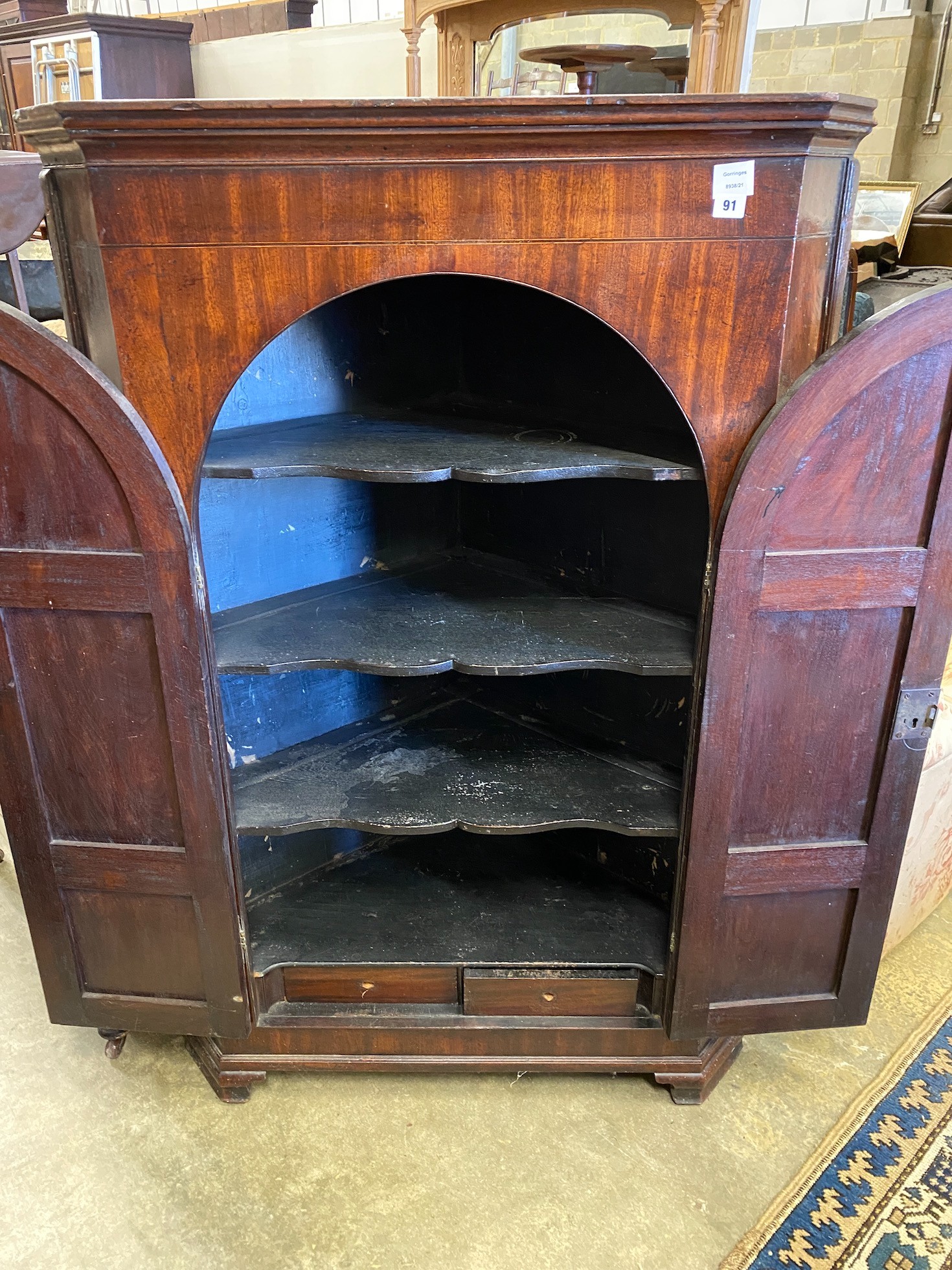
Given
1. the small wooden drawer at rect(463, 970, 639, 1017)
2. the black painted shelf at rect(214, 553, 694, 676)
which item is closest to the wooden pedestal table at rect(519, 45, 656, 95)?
the black painted shelf at rect(214, 553, 694, 676)

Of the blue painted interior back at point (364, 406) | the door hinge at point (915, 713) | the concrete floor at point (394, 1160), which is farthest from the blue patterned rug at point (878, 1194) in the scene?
the blue painted interior back at point (364, 406)

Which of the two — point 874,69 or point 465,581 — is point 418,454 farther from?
point 874,69

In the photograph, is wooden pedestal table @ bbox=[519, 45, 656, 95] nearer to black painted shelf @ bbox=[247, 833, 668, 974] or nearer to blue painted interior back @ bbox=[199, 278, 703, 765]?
blue painted interior back @ bbox=[199, 278, 703, 765]

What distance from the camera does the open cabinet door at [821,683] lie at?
1.24 meters

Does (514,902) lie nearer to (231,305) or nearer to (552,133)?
(231,305)

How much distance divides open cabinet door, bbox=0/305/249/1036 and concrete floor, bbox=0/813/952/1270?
0.20 m

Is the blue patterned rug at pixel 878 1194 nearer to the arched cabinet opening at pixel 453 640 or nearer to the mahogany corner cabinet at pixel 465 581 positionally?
the mahogany corner cabinet at pixel 465 581

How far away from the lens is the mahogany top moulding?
1.12 m

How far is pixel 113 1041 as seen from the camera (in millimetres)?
1791

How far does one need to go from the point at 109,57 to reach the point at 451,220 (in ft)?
15.9

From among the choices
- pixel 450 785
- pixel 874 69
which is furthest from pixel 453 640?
pixel 874 69

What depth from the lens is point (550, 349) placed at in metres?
1.80

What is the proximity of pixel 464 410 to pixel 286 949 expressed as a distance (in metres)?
1.12

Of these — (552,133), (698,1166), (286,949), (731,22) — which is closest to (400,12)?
(731,22)
